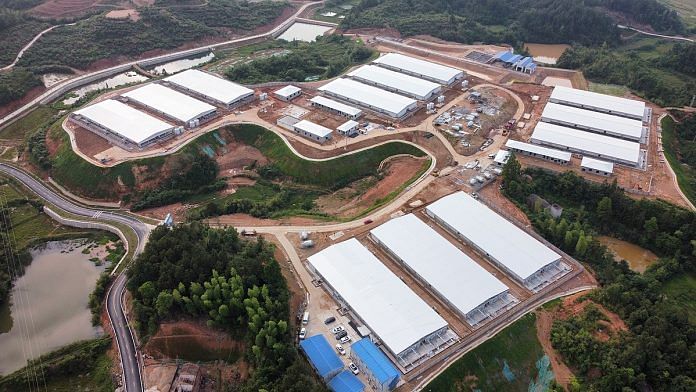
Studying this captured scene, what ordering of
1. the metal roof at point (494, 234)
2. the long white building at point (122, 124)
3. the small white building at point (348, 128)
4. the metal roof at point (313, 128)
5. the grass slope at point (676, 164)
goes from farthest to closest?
the small white building at point (348, 128) → the metal roof at point (313, 128) → the long white building at point (122, 124) → the grass slope at point (676, 164) → the metal roof at point (494, 234)

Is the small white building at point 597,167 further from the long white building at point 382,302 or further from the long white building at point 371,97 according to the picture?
the long white building at point 382,302

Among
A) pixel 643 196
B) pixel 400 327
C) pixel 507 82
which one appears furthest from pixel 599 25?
pixel 400 327

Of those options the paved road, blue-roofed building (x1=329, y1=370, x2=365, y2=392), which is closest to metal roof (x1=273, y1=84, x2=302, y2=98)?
the paved road

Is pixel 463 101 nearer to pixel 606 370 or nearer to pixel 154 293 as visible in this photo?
pixel 606 370

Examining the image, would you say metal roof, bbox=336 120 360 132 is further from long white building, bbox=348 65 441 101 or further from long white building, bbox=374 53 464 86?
long white building, bbox=374 53 464 86

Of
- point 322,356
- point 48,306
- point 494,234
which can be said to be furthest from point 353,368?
point 48,306

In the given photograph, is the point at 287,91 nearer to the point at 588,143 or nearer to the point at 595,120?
the point at 588,143

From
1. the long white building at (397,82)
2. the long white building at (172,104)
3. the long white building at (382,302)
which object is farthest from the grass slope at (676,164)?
the long white building at (172,104)
